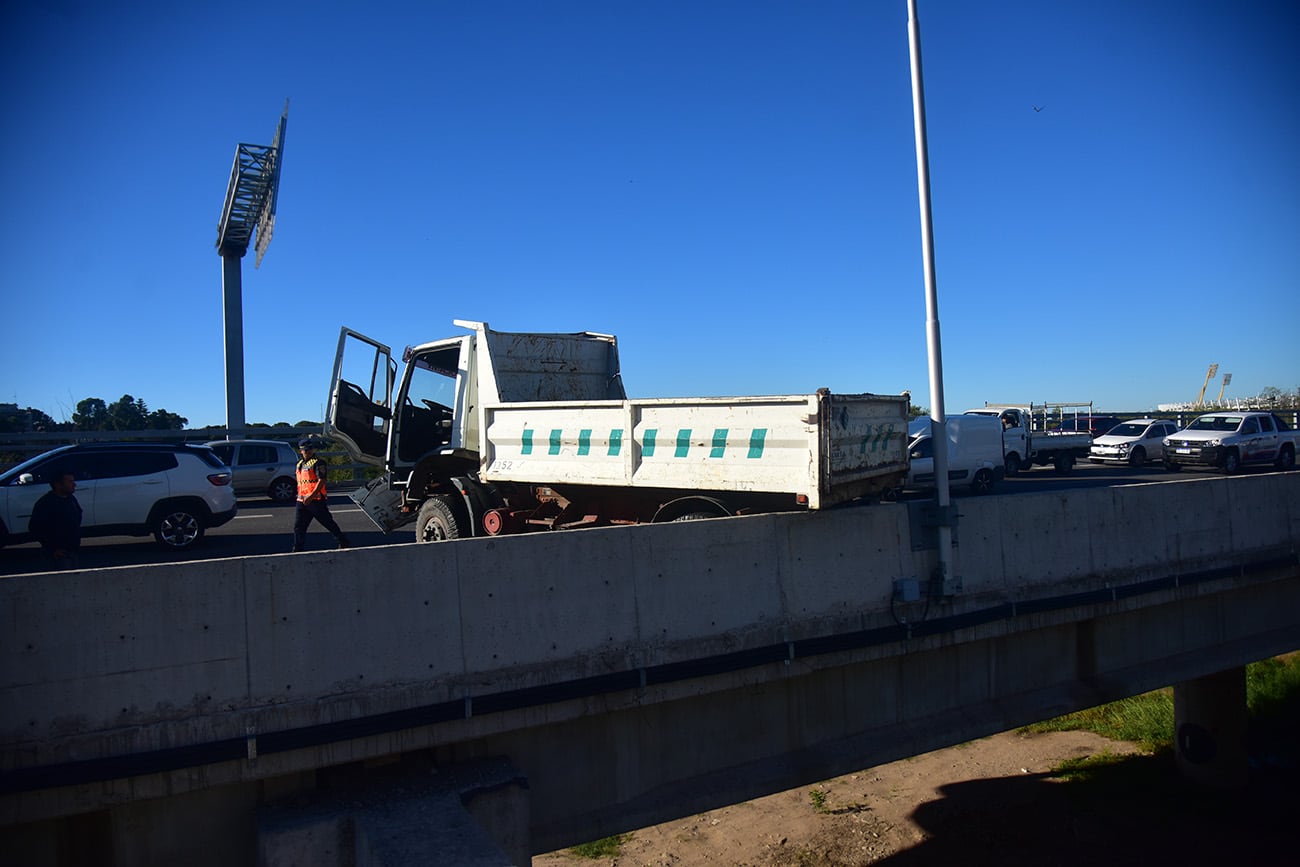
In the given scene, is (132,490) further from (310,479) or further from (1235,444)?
(1235,444)

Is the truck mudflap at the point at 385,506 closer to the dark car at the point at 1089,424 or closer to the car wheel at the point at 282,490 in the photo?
the car wheel at the point at 282,490

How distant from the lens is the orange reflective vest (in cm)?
1086

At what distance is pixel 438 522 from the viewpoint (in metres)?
9.90

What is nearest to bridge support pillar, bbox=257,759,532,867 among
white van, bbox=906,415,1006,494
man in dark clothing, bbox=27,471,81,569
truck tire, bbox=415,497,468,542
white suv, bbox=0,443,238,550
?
truck tire, bbox=415,497,468,542

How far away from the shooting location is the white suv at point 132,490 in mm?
11852

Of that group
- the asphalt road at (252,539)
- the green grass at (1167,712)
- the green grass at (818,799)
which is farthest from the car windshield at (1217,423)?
the green grass at (818,799)

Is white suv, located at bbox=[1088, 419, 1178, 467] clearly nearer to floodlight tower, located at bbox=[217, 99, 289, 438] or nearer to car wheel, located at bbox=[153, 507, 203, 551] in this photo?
car wheel, located at bbox=[153, 507, 203, 551]

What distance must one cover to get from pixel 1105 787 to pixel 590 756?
37.2 ft

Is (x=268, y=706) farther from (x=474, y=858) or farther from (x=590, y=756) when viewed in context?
(x=590, y=756)

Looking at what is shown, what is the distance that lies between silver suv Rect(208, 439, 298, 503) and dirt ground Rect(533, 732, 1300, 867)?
11.8 m

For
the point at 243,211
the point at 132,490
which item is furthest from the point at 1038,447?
the point at 243,211

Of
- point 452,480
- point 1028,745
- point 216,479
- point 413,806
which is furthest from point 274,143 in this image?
point 413,806

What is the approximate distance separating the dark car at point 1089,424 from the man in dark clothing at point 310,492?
112 ft

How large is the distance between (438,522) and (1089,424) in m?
35.6
